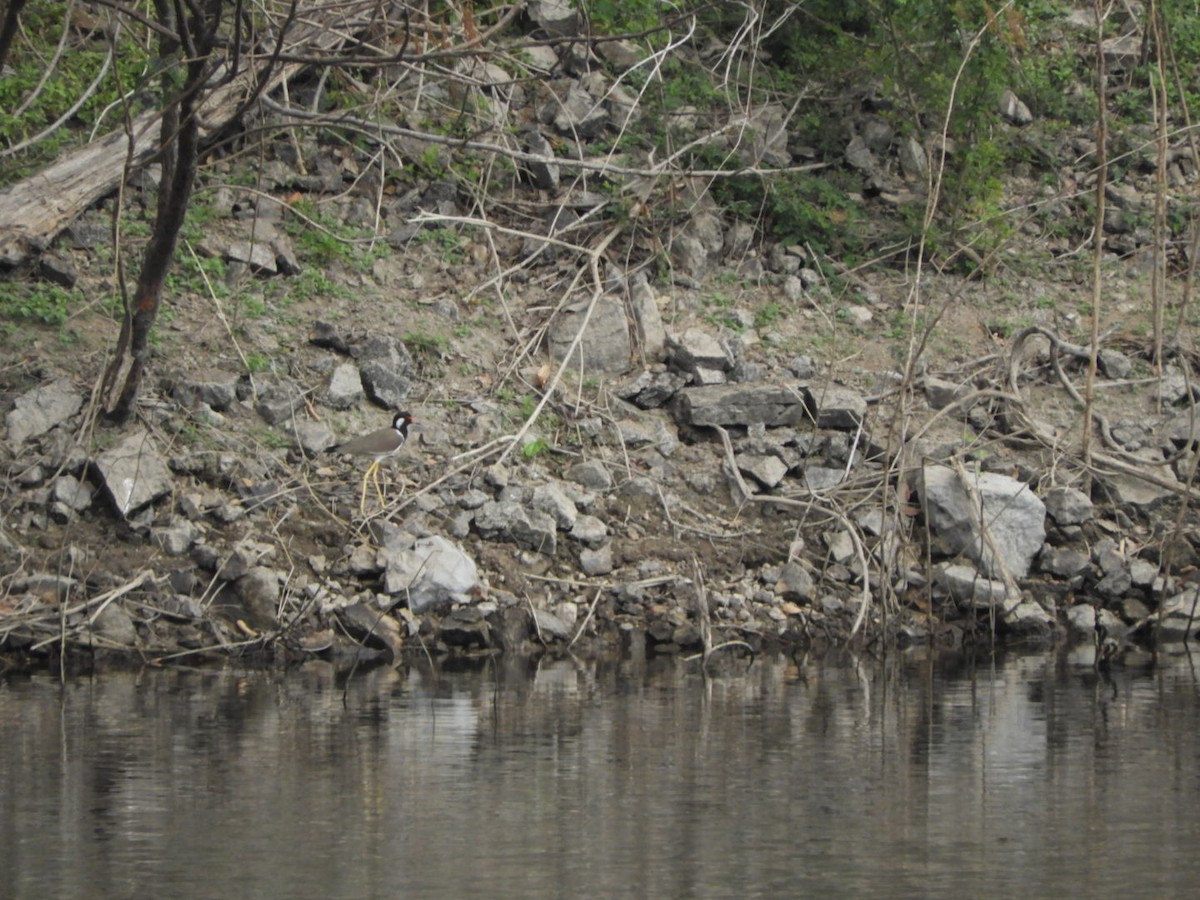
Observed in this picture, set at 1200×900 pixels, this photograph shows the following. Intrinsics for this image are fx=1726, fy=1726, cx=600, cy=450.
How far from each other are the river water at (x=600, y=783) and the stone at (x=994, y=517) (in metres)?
1.40

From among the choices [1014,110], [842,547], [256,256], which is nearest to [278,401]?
[256,256]

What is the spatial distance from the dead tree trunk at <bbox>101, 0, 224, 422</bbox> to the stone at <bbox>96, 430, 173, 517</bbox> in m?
0.38

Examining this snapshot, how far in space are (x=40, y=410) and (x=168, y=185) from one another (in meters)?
1.81

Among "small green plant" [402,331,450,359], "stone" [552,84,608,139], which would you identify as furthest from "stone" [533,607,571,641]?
"stone" [552,84,608,139]

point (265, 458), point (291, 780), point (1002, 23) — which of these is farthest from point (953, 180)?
point (291, 780)

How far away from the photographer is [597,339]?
40.1 feet

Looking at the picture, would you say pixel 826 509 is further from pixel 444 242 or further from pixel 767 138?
pixel 767 138

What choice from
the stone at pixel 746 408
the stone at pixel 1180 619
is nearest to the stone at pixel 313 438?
the stone at pixel 746 408

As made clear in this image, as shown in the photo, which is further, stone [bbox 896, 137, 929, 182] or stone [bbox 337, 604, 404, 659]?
stone [bbox 896, 137, 929, 182]

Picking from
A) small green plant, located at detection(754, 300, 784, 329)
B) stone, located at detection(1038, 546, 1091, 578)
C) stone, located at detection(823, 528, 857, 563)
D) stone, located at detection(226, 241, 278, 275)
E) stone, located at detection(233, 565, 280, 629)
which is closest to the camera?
stone, located at detection(233, 565, 280, 629)

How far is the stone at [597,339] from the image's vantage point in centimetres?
1218

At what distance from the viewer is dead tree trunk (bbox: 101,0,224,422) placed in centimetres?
820

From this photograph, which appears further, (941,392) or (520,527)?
(941,392)

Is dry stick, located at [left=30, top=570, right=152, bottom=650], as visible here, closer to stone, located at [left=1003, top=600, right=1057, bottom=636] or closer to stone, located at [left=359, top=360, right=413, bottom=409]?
stone, located at [left=359, top=360, right=413, bottom=409]
